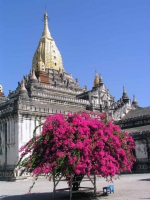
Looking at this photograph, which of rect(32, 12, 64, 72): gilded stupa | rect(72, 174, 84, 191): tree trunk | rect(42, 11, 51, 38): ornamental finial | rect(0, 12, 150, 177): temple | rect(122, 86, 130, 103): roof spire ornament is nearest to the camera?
rect(72, 174, 84, 191): tree trunk

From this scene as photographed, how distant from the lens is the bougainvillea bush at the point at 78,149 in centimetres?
1553

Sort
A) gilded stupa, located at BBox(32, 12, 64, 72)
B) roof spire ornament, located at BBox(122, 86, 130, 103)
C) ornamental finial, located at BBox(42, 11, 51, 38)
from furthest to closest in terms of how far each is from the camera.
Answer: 1. ornamental finial, located at BBox(42, 11, 51, 38)
2. gilded stupa, located at BBox(32, 12, 64, 72)
3. roof spire ornament, located at BBox(122, 86, 130, 103)

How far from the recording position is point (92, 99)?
6006cm

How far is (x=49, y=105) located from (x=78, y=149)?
33732 mm

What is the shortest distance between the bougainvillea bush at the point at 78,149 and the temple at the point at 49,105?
2.55 meters

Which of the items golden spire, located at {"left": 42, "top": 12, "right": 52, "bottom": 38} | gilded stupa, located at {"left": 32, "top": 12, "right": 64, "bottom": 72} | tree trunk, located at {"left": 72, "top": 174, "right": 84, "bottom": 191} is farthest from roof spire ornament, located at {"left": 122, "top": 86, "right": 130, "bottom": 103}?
tree trunk, located at {"left": 72, "top": 174, "right": 84, "bottom": 191}

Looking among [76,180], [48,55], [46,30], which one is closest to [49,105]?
[48,55]

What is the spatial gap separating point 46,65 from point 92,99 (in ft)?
58.9

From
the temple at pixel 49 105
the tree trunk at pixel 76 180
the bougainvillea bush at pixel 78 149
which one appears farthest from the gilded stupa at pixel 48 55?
the bougainvillea bush at pixel 78 149

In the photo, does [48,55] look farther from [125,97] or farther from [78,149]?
[78,149]

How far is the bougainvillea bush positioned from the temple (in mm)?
2551

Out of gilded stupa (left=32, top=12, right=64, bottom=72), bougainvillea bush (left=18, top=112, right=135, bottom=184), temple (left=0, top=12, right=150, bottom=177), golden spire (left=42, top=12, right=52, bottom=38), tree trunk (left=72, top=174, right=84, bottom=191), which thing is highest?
golden spire (left=42, top=12, right=52, bottom=38)

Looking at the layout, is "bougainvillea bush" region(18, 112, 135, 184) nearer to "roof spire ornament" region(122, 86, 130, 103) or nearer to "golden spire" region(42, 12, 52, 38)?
"roof spire ornament" region(122, 86, 130, 103)

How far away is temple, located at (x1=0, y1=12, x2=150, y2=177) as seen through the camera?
1537 inches
